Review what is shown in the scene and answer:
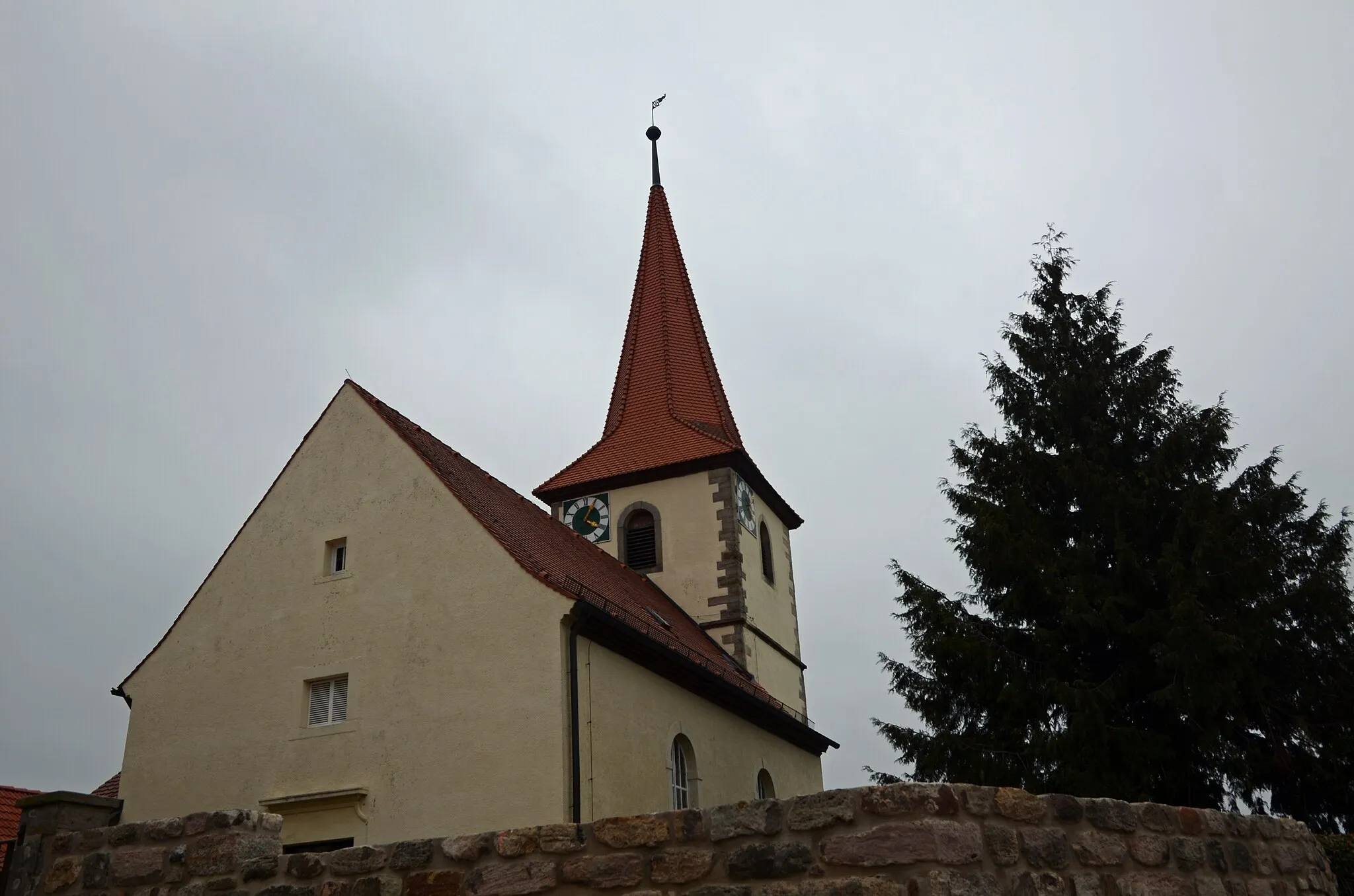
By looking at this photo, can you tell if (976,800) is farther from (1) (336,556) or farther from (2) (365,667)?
(1) (336,556)

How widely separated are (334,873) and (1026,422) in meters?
13.3

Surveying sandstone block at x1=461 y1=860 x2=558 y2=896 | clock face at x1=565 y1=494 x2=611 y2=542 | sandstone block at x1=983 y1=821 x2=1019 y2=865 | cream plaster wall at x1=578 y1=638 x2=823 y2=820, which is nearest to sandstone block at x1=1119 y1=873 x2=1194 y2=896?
sandstone block at x1=983 y1=821 x2=1019 y2=865

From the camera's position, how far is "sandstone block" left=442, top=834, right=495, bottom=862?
5699 millimetres

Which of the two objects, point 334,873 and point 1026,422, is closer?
point 334,873

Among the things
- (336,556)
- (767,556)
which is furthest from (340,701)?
(767,556)

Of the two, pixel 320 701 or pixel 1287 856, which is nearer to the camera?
pixel 1287 856

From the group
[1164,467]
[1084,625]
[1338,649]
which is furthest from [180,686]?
[1338,649]

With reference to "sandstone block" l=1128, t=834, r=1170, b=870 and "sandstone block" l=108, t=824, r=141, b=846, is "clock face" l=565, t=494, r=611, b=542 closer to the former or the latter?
"sandstone block" l=108, t=824, r=141, b=846

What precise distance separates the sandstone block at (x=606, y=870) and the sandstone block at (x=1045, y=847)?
1.74 metres

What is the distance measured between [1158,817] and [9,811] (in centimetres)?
1718

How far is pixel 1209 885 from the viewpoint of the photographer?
5.81 m

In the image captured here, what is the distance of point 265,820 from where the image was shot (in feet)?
21.4

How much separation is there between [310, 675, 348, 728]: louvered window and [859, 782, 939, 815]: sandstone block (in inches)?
374

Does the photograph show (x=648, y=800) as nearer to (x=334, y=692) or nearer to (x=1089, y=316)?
(x=334, y=692)
